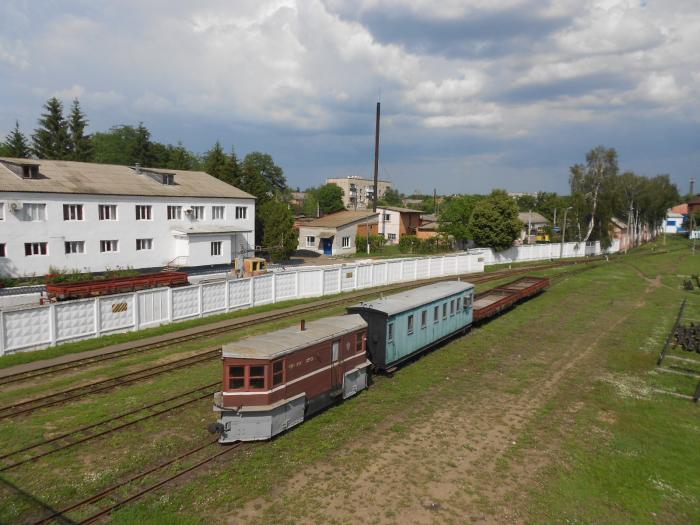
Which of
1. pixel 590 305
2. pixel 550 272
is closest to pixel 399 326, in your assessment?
pixel 590 305

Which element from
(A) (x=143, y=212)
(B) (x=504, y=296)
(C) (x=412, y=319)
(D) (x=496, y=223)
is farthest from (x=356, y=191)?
(C) (x=412, y=319)

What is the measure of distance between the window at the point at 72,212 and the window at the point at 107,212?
1.49 m

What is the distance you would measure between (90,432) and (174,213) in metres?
35.5

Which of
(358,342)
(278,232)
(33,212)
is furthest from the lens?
(278,232)

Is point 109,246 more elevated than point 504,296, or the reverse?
point 109,246

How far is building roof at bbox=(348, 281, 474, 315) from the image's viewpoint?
18891mm

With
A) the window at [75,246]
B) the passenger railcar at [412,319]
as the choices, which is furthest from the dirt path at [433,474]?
the window at [75,246]

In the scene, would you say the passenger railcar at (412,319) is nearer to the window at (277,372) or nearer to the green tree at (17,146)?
the window at (277,372)

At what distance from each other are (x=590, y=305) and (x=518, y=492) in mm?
26613

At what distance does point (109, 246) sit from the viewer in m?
42.2

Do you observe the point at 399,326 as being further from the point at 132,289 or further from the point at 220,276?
the point at 220,276

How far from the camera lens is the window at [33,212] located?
37062 mm

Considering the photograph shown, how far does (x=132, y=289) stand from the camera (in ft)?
110

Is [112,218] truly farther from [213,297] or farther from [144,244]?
[213,297]
